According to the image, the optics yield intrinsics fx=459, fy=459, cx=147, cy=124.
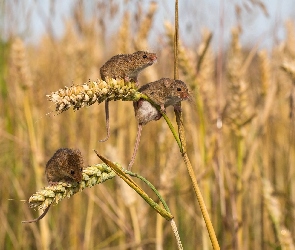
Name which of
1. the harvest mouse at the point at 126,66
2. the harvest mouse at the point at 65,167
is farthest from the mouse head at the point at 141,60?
the harvest mouse at the point at 65,167

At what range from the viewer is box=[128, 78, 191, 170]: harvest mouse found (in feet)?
1.94

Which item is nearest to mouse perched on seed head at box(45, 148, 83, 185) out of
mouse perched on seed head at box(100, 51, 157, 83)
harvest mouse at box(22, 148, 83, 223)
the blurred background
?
harvest mouse at box(22, 148, 83, 223)

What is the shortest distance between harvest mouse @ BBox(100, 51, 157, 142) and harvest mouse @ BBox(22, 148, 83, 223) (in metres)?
0.05

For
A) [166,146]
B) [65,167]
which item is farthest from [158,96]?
[166,146]

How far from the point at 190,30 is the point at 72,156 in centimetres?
152

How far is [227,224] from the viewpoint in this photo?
143cm

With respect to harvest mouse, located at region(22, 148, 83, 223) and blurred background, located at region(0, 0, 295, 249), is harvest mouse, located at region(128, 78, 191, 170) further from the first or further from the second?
blurred background, located at region(0, 0, 295, 249)

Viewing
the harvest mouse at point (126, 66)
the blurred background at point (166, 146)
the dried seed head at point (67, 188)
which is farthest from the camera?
the blurred background at point (166, 146)

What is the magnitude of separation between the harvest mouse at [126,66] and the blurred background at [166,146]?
60 centimetres

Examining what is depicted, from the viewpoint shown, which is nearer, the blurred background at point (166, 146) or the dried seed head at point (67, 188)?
the dried seed head at point (67, 188)

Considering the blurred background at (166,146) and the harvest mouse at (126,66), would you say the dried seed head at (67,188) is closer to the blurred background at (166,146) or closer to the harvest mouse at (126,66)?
the harvest mouse at (126,66)

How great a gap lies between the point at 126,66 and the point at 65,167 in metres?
A: 0.16

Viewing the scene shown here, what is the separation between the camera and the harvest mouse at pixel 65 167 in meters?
0.57

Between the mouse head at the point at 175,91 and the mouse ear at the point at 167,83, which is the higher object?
the mouse ear at the point at 167,83
